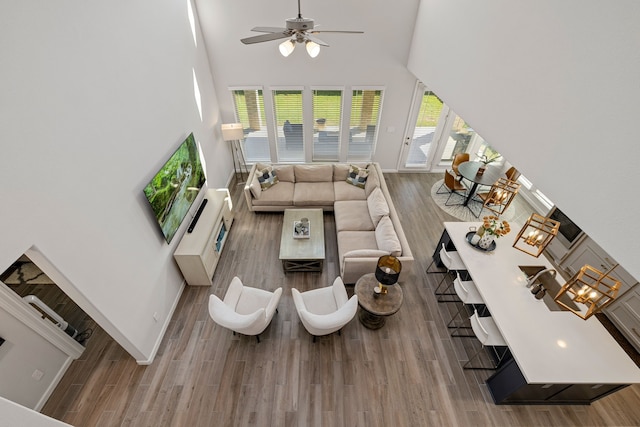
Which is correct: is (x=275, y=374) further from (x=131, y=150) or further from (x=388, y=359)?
(x=131, y=150)

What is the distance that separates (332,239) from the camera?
17.1 ft

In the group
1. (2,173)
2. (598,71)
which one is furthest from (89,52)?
(598,71)

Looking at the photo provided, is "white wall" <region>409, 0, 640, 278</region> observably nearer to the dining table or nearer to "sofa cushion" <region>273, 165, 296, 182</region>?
the dining table

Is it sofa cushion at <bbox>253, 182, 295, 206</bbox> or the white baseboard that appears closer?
the white baseboard

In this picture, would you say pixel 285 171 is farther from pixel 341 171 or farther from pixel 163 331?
pixel 163 331

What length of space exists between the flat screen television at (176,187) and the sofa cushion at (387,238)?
3.15 m

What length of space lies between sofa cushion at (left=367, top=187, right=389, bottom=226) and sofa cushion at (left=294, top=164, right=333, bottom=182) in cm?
119

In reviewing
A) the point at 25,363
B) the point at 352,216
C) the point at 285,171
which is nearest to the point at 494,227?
the point at 352,216

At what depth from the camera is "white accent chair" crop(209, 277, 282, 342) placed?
3146 millimetres

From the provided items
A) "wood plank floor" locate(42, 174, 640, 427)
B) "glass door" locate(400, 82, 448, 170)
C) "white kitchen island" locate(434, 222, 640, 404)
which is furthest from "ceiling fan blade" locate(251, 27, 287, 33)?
"glass door" locate(400, 82, 448, 170)

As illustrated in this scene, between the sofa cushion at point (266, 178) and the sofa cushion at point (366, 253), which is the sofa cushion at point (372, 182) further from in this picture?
the sofa cushion at point (266, 178)

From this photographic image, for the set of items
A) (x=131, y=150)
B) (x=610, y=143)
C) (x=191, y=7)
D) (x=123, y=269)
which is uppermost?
(x=191, y=7)

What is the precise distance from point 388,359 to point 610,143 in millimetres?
3166

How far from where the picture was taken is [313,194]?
5.60m
